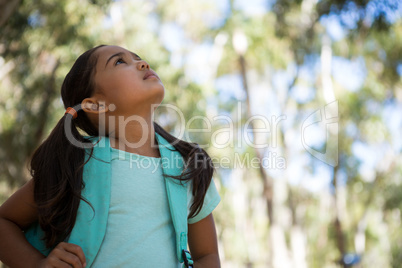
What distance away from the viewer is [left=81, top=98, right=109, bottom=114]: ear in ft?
5.66

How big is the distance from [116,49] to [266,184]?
11.8 m

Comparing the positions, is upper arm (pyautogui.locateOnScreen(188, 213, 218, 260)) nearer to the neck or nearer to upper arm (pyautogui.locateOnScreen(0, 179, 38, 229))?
the neck

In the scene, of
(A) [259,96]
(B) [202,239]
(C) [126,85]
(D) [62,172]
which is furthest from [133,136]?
(A) [259,96]

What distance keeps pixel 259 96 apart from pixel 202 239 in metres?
22.7

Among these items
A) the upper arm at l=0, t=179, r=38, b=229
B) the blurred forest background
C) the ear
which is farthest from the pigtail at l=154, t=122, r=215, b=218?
the blurred forest background

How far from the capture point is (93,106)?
175 cm

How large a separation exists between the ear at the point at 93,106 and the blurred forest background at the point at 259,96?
22.1 feet

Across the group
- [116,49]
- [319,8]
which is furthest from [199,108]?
[116,49]

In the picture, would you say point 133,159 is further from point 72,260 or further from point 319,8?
point 319,8

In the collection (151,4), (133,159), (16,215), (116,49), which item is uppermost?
(151,4)

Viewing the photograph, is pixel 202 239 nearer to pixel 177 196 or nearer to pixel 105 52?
pixel 177 196

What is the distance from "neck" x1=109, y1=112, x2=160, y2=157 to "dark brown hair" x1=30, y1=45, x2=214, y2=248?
0.38ft

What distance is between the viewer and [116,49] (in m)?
1.84

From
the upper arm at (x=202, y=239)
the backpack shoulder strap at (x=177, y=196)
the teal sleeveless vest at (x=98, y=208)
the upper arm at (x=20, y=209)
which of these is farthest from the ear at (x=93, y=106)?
the upper arm at (x=202, y=239)
